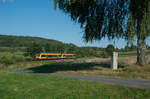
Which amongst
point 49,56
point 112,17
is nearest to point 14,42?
point 49,56

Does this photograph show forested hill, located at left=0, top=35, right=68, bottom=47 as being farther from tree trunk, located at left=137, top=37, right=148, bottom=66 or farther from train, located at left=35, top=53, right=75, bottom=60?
tree trunk, located at left=137, top=37, right=148, bottom=66

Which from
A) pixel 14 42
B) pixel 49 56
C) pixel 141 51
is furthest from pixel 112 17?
pixel 14 42

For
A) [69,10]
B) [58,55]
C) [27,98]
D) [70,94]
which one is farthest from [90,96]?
[58,55]

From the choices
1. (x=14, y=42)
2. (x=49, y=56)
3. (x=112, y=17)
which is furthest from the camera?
(x=14, y=42)

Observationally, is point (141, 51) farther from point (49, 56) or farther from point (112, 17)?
point (49, 56)

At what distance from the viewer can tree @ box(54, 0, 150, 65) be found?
12398mm

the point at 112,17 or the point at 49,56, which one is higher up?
the point at 112,17

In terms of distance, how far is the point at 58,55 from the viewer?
54594mm

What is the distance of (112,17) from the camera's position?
541 inches

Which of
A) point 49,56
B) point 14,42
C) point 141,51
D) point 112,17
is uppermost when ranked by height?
point 14,42

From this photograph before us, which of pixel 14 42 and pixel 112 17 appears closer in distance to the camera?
pixel 112 17

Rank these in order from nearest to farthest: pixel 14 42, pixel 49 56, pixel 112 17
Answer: pixel 112 17 → pixel 49 56 → pixel 14 42

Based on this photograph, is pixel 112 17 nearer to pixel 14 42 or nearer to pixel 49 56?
pixel 49 56

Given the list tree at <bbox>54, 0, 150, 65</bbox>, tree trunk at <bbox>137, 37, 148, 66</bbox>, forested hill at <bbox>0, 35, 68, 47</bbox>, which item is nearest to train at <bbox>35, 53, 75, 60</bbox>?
tree at <bbox>54, 0, 150, 65</bbox>
